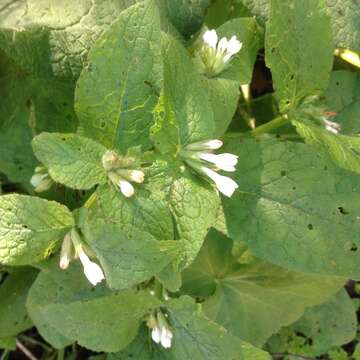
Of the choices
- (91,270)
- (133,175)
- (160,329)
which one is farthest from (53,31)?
(160,329)

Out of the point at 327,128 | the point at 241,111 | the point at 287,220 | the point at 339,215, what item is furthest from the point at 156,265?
the point at 241,111

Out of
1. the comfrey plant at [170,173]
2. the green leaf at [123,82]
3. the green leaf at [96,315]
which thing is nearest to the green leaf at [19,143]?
the comfrey plant at [170,173]

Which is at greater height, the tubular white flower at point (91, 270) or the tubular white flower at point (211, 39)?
the tubular white flower at point (211, 39)

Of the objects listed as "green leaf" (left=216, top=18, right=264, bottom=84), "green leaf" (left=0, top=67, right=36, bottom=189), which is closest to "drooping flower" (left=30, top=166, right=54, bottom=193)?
"green leaf" (left=0, top=67, right=36, bottom=189)

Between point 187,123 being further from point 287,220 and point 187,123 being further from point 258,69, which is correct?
point 258,69

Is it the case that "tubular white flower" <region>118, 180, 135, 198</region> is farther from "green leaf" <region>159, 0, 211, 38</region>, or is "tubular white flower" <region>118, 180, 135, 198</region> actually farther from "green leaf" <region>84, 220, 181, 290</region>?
"green leaf" <region>159, 0, 211, 38</region>

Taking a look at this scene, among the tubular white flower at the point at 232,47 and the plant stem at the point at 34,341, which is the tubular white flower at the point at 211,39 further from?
the plant stem at the point at 34,341
